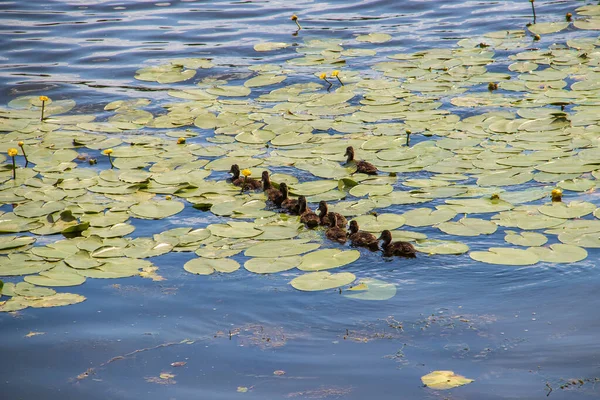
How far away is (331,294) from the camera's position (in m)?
6.73

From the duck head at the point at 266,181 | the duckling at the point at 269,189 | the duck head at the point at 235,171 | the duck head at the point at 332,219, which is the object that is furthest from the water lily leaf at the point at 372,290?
the duck head at the point at 235,171

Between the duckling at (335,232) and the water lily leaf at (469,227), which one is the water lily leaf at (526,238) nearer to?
the water lily leaf at (469,227)

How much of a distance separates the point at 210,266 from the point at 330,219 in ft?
4.25

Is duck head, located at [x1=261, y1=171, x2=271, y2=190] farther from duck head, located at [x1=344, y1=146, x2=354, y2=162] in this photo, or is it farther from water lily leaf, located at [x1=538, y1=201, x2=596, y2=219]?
water lily leaf, located at [x1=538, y1=201, x2=596, y2=219]

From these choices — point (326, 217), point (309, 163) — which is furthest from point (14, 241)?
point (309, 163)

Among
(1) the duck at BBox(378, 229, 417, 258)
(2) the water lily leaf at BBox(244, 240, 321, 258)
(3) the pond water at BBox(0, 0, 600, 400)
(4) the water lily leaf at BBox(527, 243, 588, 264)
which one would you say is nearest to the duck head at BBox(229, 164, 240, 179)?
(3) the pond water at BBox(0, 0, 600, 400)

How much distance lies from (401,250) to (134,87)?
771cm

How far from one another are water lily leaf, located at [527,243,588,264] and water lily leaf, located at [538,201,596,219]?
2.00ft

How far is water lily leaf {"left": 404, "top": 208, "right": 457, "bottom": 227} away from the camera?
7754 millimetres

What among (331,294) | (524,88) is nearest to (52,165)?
(331,294)

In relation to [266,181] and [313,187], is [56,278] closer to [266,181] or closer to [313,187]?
[266,181]

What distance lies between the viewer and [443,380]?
547cm

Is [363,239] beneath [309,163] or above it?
beneath

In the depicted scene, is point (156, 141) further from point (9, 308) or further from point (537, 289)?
point (537, 289)
